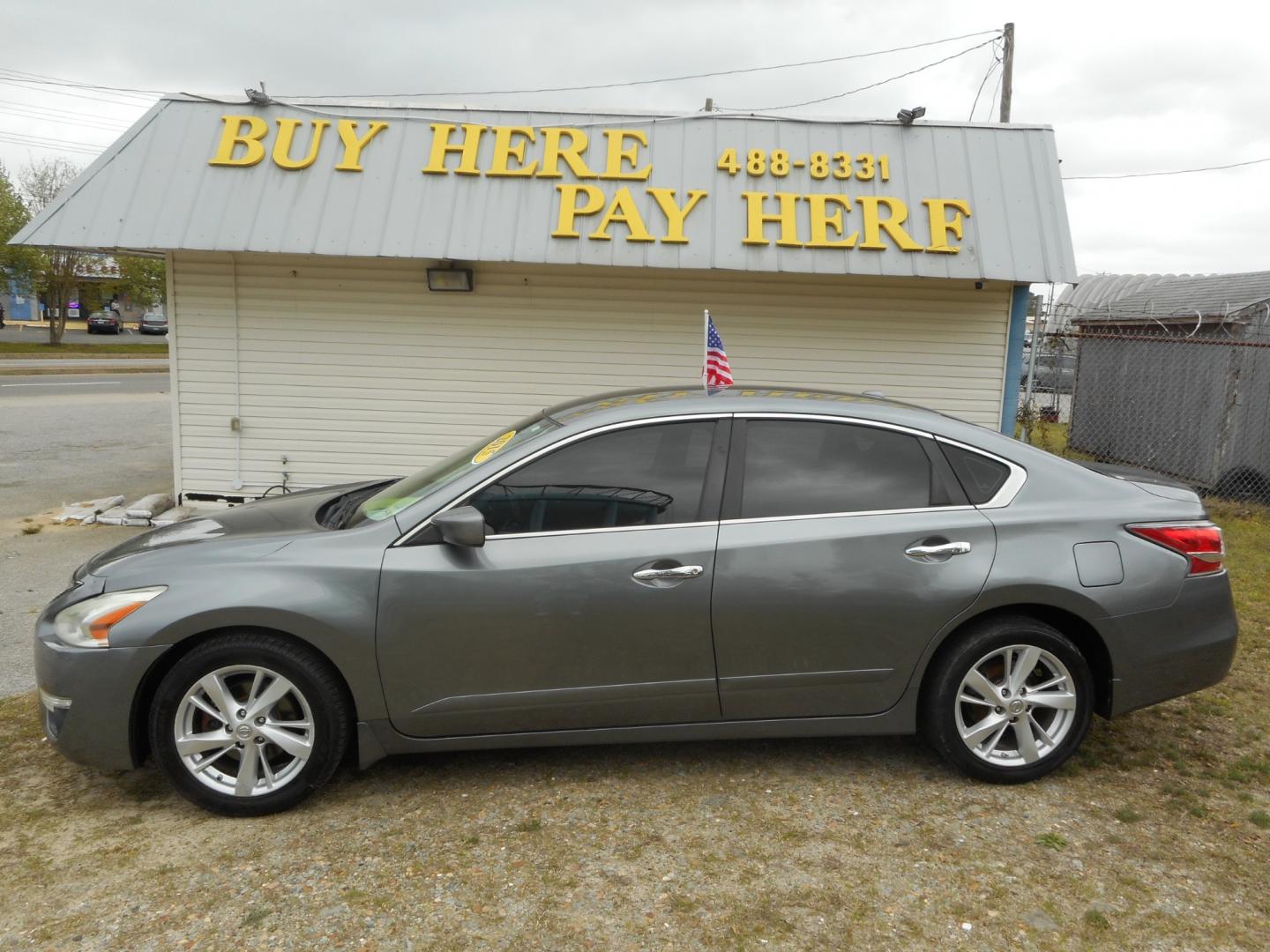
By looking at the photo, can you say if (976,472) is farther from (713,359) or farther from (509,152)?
(509,152)

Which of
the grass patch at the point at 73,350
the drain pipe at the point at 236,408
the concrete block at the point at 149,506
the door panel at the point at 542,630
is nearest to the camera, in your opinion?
the door panel at the point at 542,630

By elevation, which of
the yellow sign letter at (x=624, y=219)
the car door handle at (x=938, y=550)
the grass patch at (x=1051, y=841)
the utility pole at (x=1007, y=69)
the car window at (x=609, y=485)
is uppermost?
the utility pole at (x=1007, y=69)

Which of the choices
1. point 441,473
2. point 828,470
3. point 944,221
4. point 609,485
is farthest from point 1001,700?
point 944,221

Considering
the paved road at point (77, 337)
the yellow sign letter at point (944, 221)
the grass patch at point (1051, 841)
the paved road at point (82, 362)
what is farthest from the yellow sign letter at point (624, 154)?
the paved road at point (77, 337)

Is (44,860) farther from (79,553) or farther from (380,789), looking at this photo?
(79,553)

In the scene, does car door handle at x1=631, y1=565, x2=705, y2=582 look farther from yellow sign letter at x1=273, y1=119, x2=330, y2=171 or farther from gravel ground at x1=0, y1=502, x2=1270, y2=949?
yellow sign letter at x1=273, y1=119, x2=330, y2=171

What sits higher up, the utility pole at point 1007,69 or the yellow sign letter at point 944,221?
the utility pole at point 1007,69

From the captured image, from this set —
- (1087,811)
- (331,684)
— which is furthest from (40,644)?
(1087,811)

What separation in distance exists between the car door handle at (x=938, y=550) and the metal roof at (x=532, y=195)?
4679 millimetres

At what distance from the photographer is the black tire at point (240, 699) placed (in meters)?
3.54

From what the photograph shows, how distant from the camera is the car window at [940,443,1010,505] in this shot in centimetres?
390

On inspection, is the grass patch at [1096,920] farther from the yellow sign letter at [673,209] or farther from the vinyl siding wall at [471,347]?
the vinyl siding wall at [471,347]

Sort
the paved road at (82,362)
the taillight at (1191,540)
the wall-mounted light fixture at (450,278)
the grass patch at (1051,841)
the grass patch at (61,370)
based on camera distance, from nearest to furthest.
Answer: the grass patch at (1051,841)
the taillight at (1191,540)
the wall-mounted light fixture at (450,278)
the grass patch at (61,370)
the paved road at (82,362)

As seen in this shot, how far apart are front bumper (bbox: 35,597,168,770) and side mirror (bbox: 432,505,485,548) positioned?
3.64 ft
